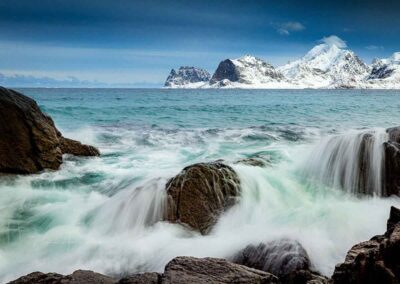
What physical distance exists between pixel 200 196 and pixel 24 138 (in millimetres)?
5027

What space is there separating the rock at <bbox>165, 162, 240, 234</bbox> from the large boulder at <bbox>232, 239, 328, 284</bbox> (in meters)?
1.28

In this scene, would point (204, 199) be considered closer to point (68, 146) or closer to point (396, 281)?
point (396, 281)

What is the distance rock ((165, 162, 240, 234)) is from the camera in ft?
21.4

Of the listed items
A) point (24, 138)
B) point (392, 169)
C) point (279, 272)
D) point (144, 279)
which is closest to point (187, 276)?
point (144, 279)

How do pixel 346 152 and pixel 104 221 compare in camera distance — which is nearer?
Answer: pixel 104 221

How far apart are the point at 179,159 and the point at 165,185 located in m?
5.01

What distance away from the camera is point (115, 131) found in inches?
730

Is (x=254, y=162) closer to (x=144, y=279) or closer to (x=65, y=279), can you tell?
(x=144, y=279)

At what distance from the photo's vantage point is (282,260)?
481cm

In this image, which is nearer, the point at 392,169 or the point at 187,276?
the point at 187,276

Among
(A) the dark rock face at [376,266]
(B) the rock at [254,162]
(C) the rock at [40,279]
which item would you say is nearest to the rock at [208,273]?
(A) the dark rock face at [376,266]

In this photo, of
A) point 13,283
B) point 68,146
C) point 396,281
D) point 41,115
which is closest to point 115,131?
point 68,146

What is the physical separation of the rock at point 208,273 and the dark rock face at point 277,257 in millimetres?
840

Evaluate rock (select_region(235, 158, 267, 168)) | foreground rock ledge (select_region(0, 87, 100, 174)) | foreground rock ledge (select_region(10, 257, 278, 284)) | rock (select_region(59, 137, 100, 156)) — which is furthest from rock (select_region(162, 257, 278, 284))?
rock (select_region(59, 137, 100, 156))
